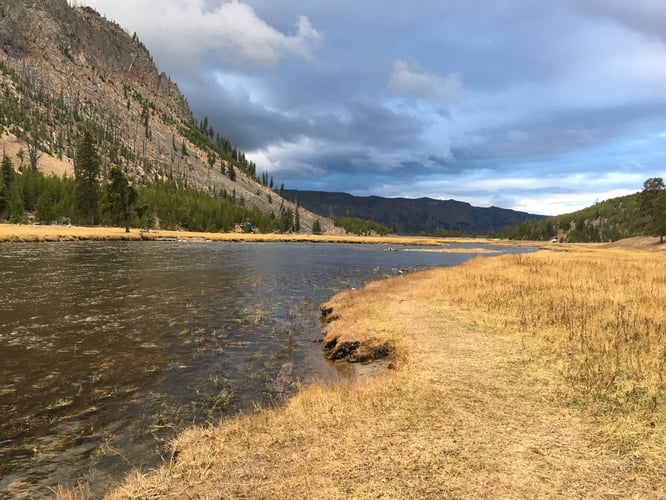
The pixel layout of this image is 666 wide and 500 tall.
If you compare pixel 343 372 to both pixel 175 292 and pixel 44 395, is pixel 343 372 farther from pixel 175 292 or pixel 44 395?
pixel 175 292

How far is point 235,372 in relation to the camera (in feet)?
46.4

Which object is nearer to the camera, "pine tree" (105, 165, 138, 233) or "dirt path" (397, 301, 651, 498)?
"dirt path" (397, 301, 651, 498)

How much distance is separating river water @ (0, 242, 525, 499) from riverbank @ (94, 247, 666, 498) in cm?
213

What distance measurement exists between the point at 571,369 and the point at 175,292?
88.9 ft

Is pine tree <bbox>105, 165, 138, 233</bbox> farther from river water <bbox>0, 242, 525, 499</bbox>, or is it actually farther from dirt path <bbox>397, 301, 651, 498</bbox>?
dirt path <bbox>397, 301, 651, 498</bbox>

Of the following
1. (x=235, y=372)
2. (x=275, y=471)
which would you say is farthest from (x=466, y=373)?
(x=235, y=372)

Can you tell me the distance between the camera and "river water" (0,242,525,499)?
342 inches

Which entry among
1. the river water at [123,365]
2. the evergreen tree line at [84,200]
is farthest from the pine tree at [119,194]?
the river water at [123,365]

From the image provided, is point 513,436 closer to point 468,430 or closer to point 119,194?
point 468,430

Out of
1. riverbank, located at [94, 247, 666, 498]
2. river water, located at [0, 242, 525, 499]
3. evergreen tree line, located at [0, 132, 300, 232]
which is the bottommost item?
river water, located at [0, 242, 525, 499]

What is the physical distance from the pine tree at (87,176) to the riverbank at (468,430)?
120m

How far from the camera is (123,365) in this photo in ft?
46.6

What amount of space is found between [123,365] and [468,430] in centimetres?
1302

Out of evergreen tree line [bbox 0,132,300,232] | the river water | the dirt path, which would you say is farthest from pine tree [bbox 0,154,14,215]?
the dirt path
